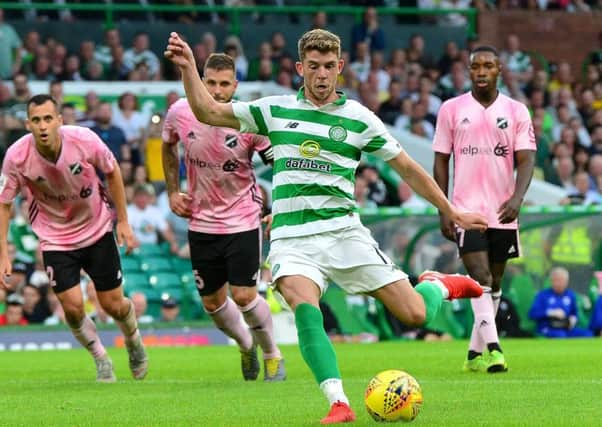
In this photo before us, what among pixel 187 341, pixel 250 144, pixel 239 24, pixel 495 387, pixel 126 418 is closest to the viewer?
pixel 126 418

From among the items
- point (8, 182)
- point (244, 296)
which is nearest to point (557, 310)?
point (244, 296)

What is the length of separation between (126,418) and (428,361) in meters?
5.89

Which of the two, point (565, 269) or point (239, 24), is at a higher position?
point (239, 24)

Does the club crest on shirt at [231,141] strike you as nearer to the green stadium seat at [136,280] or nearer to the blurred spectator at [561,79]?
the green stadium seat at [136,280]

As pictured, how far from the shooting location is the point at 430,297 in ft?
32.7

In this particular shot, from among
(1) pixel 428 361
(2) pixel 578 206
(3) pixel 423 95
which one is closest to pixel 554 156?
(3) pixel 423 95

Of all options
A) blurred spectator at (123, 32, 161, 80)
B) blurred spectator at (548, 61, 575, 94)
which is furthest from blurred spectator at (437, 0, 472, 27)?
blurred spectator at (123, 32, 161, 80)

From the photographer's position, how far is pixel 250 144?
1270cm

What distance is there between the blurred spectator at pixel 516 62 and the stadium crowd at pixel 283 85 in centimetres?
2

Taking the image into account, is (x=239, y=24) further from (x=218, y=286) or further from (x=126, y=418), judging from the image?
(x=126, y=418)

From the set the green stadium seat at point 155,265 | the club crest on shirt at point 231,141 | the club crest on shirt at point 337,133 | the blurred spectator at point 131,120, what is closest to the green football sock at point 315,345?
the club crest on shirt at point 337,133

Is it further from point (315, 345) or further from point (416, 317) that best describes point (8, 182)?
point (315, 345)

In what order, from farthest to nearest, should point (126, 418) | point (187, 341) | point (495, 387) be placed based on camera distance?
1. point (187, 341)
2. point (495, 387)
3. point (126, 418)

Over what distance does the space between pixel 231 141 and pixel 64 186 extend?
4.60 ft
